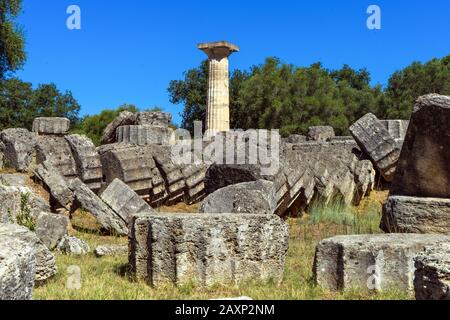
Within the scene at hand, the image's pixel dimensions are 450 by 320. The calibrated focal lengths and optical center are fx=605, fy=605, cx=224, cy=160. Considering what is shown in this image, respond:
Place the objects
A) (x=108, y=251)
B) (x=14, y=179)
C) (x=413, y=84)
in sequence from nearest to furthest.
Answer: (x=108, y=251), (x=14, y=179), (x=413, y=84)

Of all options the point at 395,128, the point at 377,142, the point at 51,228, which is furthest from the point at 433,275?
the point at 395,128

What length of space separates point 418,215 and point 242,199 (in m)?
2.23

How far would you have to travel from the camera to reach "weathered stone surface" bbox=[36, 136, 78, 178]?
12.7m

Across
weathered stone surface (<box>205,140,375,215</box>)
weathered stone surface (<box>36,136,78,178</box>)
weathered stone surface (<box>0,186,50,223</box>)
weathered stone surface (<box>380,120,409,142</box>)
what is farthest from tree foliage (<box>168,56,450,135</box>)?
weathered stone surface (<box>0,186,50,223</box>)

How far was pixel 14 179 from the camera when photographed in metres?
11.6

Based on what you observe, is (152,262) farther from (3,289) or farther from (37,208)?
(37,208)

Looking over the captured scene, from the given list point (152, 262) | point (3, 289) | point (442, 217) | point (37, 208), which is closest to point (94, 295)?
point (152, 262)

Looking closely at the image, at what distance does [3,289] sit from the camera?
358 centimetres

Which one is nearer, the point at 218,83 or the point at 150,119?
the point at 150,119

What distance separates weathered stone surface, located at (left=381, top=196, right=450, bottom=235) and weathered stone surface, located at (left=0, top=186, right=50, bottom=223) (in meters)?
4.94

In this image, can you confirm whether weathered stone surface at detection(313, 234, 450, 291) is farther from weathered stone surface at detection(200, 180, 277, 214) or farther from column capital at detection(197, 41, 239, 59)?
column capital at detection(197, 41, 239, 59)

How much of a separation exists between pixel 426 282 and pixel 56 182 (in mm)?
8441

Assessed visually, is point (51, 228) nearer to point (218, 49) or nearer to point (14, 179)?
point (14, 179)

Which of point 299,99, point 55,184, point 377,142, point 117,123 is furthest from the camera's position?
point 299,99
